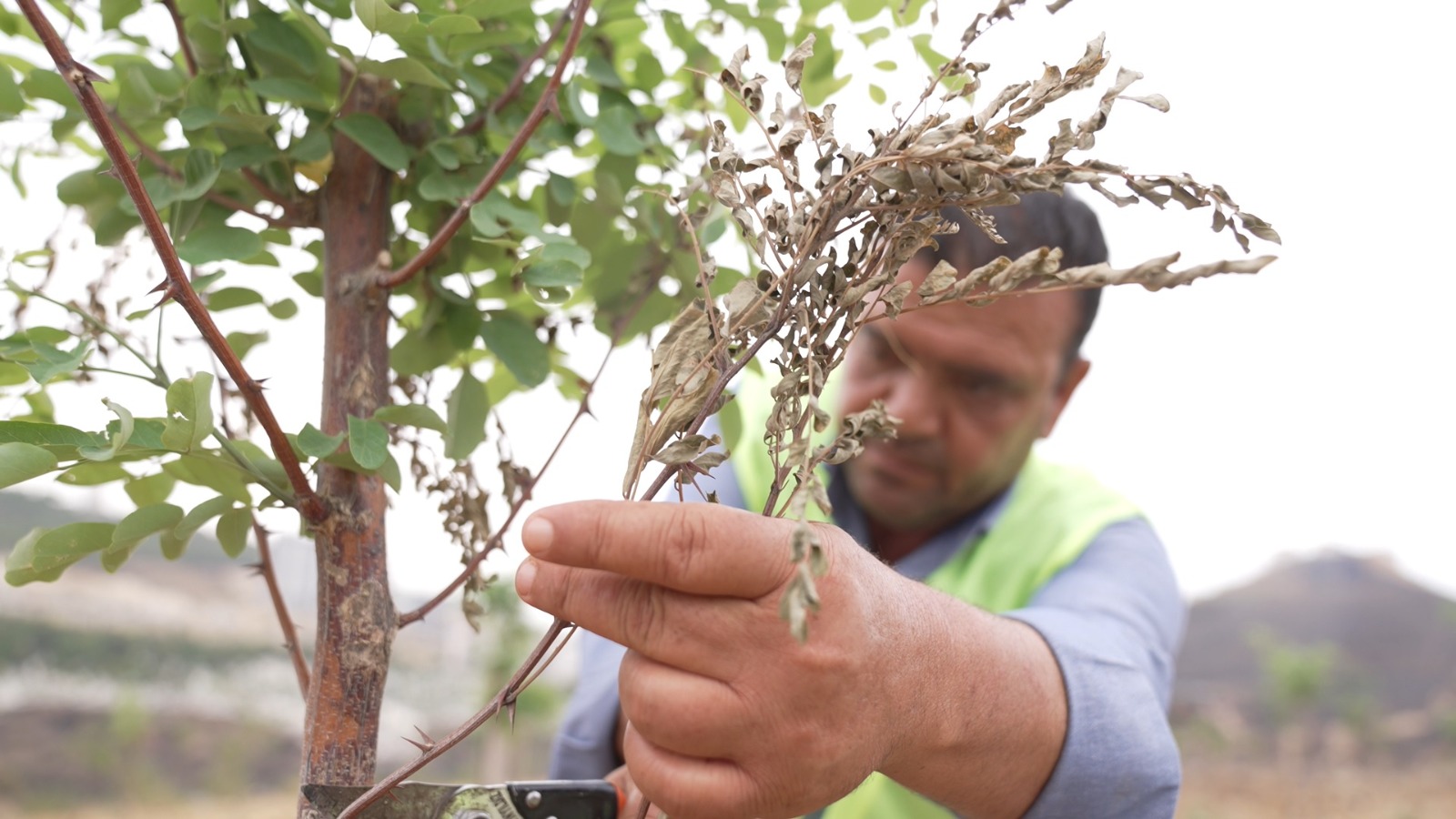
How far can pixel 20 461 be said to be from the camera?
689 millimetres

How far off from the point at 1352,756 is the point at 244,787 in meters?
20.8

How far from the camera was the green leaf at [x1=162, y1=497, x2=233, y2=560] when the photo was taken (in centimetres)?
84

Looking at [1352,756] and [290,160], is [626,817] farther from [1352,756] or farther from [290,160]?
[1352,756]

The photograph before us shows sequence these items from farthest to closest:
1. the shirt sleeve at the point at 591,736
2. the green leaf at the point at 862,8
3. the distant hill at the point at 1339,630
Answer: the distant hill at the point at 1339,630 < the shirt sleeve at the point at 591,736 < the green leaf at the point at 862,8

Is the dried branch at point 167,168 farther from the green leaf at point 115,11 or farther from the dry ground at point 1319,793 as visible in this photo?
the dry ground at point 1319,793

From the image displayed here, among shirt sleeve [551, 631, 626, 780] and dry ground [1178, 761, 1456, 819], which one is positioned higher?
shirt sleeve [551, 631, 626, 780]

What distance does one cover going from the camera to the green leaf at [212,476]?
0.86m

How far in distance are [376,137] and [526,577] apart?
19.6 inches

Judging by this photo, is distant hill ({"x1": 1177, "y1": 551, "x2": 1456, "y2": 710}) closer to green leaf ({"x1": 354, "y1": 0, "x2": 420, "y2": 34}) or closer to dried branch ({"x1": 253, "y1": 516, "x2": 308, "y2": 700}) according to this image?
dried branch ({"x1": 253, "y1": 516, "x2": 308, "y2": 700})

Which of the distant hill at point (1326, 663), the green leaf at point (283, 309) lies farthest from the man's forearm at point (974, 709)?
the distant hill at point (1326, 663)

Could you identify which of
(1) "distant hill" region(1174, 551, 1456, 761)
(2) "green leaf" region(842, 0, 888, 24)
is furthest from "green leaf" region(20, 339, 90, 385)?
(1) "distant hill" region(1174, 551, 1456, 761)

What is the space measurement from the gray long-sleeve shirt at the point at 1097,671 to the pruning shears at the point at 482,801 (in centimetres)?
38

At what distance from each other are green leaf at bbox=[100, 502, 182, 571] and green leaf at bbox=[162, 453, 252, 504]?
44 millimetres

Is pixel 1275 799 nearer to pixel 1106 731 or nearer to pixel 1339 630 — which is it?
pixel 1339 630
